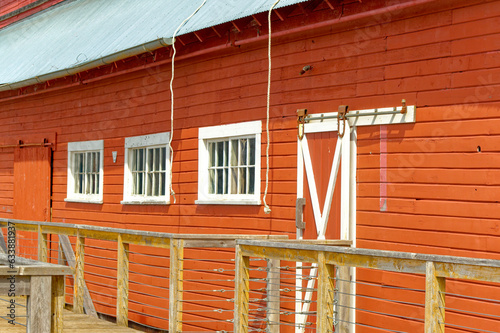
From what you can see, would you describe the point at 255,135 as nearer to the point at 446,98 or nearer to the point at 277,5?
the point at 277,5

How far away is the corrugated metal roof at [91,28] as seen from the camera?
424 inches

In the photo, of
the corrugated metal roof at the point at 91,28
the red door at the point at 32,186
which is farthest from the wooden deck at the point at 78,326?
the red door at the point at 32,186

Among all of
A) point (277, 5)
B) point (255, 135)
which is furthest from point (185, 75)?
point (277, 5)

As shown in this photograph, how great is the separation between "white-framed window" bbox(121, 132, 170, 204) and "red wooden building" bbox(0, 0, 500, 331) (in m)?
0.03

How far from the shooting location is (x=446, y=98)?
7766 millimetres

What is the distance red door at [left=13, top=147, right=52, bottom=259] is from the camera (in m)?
15.5

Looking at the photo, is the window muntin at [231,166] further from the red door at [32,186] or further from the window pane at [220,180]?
the red door at [32,186]

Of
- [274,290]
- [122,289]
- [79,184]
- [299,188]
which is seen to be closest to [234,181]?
[299,188]

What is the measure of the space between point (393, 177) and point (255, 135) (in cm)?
239

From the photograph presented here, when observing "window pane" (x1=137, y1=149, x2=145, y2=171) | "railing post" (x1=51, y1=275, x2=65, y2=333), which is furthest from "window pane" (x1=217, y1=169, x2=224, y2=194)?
"railing post" (x1=51, y1=275, x2=65, y2=333)

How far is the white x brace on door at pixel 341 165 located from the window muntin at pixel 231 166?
3.47 feet

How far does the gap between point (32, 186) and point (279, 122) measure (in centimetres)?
769

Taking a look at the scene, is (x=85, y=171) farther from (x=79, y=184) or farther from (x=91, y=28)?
(x=91, y=28)

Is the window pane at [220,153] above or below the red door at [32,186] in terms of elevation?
above
